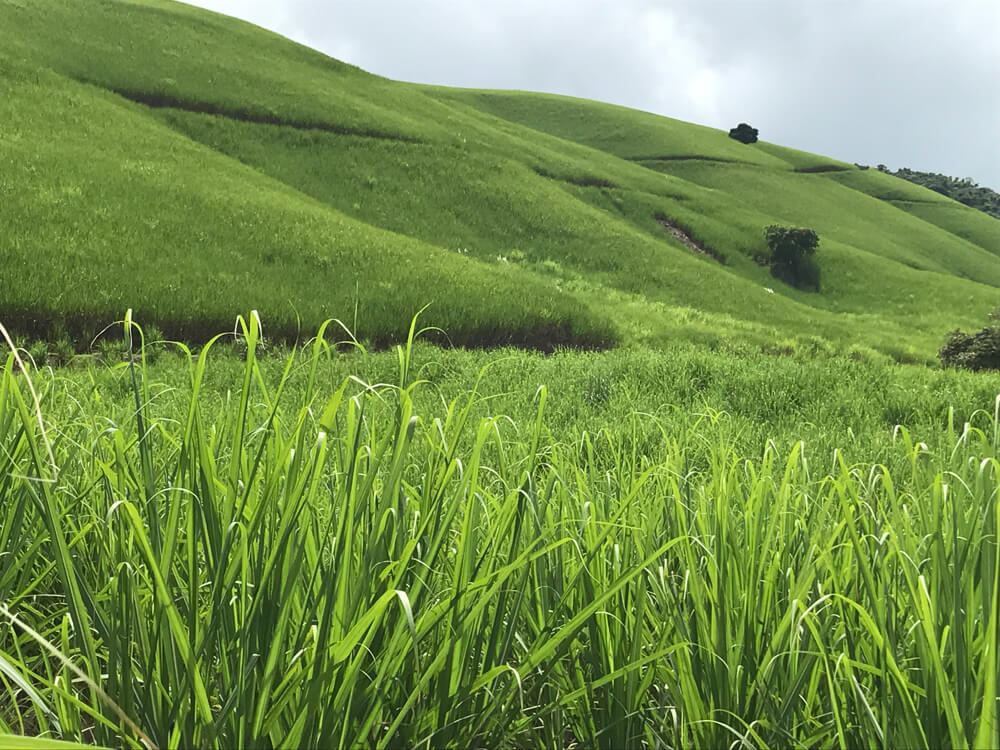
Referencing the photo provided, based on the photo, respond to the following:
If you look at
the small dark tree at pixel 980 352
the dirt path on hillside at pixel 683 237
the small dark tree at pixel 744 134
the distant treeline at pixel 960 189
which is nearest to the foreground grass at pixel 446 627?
the small dark tree at pixel 980 352

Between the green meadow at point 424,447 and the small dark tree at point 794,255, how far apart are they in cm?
101

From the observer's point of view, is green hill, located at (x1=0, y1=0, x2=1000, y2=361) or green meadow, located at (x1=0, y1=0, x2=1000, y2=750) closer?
green meadow, located at (x1=0, y1=0, x2=1000, y2=750)

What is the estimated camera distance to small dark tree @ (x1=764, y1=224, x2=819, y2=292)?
32656 mm

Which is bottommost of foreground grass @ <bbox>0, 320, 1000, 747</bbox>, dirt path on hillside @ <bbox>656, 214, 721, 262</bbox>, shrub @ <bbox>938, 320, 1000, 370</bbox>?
foreground grass @ <bbox>0, 320, 1000, 747</bbox>

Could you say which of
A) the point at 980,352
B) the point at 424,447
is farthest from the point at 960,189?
the point at 424,447

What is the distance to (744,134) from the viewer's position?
70250mm

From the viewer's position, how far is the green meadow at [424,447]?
1.16 meters

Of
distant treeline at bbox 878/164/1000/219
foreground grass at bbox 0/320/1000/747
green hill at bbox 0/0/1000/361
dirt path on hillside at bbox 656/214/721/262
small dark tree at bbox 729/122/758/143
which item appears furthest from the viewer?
distant treeline at bbox 878/164/1000/219

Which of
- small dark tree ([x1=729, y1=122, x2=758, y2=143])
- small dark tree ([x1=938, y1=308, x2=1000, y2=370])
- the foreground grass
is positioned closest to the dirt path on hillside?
small dark tree ([x1=938, y1=308, x2=1000, y2=370])

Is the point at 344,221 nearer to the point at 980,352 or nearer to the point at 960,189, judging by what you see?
the point at 980,352

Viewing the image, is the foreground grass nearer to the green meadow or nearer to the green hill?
the green meadow

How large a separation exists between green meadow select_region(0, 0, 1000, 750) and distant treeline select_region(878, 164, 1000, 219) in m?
75.3

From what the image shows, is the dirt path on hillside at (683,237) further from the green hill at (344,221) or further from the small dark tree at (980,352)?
the small dark tree at (980,352)

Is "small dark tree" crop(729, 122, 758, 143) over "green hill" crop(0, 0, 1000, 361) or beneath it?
over
